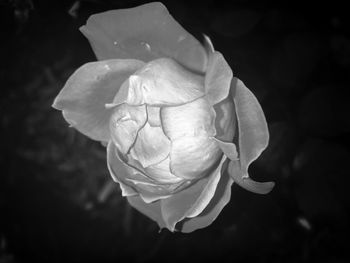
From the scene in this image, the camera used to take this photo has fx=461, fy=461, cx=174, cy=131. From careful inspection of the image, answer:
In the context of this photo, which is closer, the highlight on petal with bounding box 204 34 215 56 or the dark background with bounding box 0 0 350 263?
the highlight on petal with bounding box 204 34 215 56

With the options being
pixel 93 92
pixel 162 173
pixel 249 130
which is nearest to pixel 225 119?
pixel 249 130

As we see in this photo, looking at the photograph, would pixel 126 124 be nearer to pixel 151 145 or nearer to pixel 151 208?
pixel 151 145

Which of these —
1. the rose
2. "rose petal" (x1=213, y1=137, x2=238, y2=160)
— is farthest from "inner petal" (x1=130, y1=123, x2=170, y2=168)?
"rose petal" (x1=213, y1=137, x2=238, y2=160)

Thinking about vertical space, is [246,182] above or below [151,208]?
above

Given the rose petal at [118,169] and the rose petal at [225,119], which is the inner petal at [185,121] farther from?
the rose petal at [118,169]

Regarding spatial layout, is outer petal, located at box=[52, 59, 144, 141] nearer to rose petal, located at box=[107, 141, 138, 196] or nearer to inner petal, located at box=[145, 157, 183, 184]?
rose petal, located at box=[107, 141, 138, 196]

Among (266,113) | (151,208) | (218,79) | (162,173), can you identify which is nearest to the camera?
(218,79)

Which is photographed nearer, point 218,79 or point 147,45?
point 218,79
